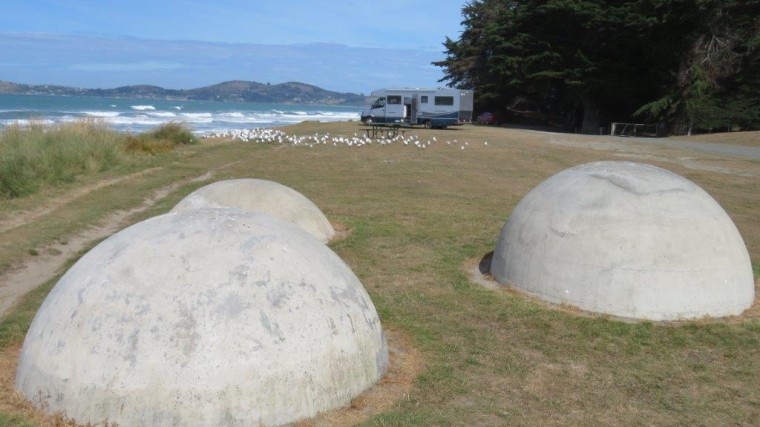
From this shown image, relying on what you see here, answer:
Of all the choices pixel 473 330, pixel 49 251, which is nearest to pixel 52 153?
pixel 49 251

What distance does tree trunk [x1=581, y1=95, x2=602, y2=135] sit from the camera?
46125 mm

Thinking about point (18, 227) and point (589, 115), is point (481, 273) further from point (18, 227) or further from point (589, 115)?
point (589, 115)

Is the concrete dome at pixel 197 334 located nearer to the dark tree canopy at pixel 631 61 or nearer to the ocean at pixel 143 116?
the ocean at pixel 143 116

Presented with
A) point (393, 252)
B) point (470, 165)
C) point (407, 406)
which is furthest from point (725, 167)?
point (407, 406)

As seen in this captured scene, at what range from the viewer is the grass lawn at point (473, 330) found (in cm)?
547

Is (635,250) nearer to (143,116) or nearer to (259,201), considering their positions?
(259,201)

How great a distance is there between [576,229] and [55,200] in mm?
11508

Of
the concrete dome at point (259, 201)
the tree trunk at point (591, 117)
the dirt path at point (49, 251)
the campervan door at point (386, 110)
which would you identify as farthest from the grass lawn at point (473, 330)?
the tree trunk at point (591, 117)

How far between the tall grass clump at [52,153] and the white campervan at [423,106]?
24282 millimetres

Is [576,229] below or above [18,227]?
above

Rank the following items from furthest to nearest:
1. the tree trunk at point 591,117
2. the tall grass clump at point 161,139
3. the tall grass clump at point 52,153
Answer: the tree trunk at point 591,117, the tall grass clump at point 161,139, the tall grass clump at point 52,153

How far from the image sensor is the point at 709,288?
7.57 m

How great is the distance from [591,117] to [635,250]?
41.2m

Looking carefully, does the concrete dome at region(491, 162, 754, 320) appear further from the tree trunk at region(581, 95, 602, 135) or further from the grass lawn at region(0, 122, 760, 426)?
the tree trunk at region(581, 95, 602, 135)
